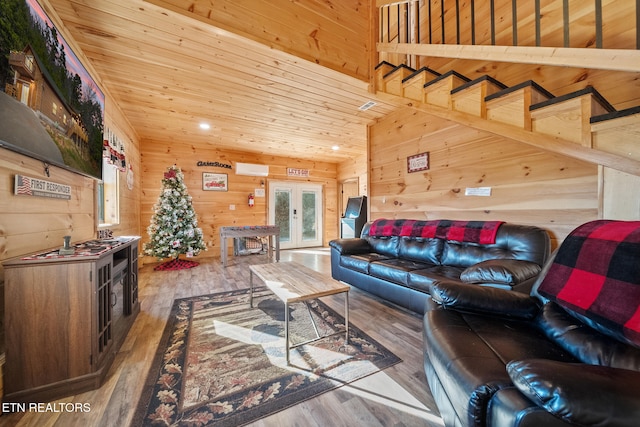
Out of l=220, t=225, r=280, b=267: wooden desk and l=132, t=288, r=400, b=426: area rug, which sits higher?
l=220, t=225, r=280, b=267: wooden desk

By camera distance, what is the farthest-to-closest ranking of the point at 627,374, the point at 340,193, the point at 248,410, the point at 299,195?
the point at 340,193 → the point at 299,195 → the point at 248,410 → the point at 627,374

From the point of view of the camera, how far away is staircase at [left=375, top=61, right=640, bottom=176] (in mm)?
1332

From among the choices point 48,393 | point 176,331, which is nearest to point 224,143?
point 176,331

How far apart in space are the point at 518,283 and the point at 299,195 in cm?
546

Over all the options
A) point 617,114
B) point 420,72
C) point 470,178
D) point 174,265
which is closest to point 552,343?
point 617,114

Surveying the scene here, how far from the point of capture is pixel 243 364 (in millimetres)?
1583

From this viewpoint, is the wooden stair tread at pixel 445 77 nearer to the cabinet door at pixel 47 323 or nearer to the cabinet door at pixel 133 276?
the cabinet door at pixel 47 323

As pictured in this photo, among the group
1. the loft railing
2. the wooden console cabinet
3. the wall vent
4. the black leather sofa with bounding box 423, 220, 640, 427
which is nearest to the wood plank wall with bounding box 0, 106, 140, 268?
the wooden console cabinet

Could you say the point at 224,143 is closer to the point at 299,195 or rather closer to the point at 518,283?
the point at 299,195

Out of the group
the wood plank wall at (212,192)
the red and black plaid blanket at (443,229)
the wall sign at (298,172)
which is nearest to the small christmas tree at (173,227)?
the wood plank wall at (212,192)

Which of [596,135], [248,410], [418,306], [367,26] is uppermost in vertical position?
[367,26]

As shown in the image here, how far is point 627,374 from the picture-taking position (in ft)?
2.11

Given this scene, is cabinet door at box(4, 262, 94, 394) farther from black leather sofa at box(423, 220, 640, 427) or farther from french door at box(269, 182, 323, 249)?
french door at box(269, 182, 323, 249)

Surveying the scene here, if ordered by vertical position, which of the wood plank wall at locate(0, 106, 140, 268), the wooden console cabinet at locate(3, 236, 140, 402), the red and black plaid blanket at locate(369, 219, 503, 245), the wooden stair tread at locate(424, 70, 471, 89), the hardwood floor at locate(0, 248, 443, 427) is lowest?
the hardwood floor at locate(0, 248, 443, 427)
